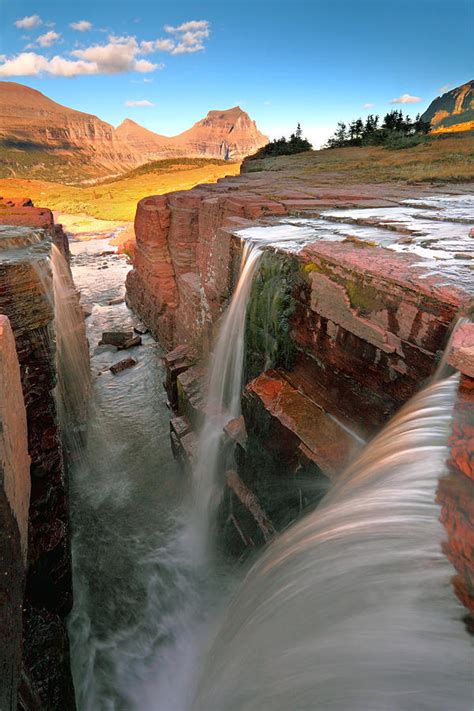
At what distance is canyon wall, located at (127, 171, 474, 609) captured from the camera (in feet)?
8.13

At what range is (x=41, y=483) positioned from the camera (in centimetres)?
350

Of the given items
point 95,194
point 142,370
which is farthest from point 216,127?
point 142,370

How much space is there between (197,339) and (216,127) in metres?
162

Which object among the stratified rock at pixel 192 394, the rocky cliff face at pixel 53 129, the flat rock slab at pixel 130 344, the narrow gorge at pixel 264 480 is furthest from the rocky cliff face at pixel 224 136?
the narrow gorge at pixel 264 480

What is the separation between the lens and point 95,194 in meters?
42.0

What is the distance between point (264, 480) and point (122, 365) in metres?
5.94

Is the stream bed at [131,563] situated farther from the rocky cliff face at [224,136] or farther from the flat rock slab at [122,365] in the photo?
the rocky cliff face at [224,136]

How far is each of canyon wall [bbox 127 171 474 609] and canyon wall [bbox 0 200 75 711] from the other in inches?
73.3

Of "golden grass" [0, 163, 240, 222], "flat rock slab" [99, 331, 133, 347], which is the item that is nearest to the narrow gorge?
"flat rock slab" [99, 331, 133, 347]

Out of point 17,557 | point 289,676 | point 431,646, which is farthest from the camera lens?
point 17,557

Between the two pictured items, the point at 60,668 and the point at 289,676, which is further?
the point at 60,668

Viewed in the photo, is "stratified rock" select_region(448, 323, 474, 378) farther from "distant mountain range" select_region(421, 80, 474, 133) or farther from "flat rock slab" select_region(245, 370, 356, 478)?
"distant mountain range" select_region(421, 80, 474, 133)

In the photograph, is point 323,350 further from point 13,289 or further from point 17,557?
point 13,289

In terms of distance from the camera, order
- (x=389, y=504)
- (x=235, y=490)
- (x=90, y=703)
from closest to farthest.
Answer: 1. (x=389, y=504)
2. (x=90, y=703)
3. (x=235, y=490)
